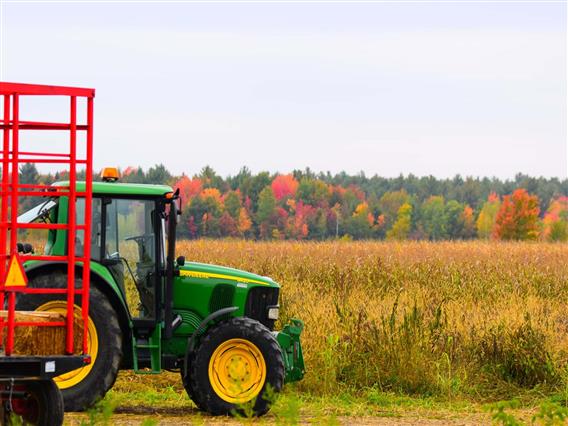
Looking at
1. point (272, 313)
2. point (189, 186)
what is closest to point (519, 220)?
point (189, 186)

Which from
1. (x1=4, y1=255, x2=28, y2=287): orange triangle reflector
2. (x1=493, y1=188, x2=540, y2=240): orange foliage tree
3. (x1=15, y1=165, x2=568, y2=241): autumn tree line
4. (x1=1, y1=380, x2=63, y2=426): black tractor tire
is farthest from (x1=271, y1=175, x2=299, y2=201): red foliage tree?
(x1=4, y1=255, x2=28, y2=287): orange triangle reflector

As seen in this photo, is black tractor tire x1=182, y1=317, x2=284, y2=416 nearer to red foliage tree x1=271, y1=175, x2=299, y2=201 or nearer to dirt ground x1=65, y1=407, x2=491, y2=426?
dirt ground x1=65, y1=407, x2=491, y2=426

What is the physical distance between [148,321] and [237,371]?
0.95m

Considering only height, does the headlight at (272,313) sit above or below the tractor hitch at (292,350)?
above

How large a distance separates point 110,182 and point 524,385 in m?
5.24

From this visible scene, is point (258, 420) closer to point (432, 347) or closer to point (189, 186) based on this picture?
point (432, 347)

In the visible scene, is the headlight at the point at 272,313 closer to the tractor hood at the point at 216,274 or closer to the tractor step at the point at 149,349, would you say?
the tractor hood at the point at 216,274

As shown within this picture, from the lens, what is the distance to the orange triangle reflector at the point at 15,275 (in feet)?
23.7

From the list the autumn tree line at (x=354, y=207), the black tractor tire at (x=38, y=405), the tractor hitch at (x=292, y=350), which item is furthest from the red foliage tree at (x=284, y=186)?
the black tractor tire at (x=38, y=405)

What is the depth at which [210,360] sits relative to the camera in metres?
10.2

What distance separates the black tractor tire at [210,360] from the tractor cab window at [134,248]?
2.04ft

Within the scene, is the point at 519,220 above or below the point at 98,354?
above

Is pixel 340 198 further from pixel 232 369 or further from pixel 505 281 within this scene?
→ pixel 232 369

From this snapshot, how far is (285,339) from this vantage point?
426 inches
